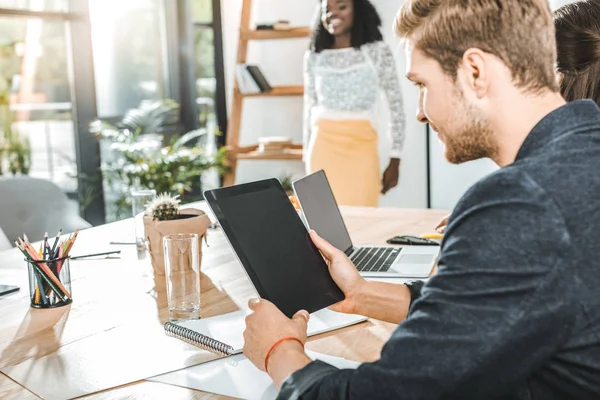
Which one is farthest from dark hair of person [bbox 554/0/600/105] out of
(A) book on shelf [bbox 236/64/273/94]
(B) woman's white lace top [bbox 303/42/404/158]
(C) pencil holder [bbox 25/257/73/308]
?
(A) book on shelf [bbox 236/64/273/94]

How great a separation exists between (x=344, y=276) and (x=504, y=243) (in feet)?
1.85

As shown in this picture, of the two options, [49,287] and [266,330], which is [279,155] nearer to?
[49,287]

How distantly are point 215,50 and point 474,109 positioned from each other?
4566 mm

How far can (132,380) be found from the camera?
1.08m

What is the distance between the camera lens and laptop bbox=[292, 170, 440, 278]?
1.71 meters

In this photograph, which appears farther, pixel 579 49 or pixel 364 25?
pixel 364 25

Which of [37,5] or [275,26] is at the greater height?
[37,5]

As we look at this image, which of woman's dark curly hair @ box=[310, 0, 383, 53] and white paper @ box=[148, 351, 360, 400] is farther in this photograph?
woman's dark curly hair @ box=[310, 0, 383, 53]

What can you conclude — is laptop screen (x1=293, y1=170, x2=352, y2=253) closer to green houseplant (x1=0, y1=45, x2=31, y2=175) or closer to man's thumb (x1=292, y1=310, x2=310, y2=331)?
man's thumb (x1=292, y1=310, x2=310, y2=331)

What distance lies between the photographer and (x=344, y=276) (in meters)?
1.31

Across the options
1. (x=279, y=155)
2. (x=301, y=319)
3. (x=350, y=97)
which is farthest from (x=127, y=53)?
(x=301, y=319)

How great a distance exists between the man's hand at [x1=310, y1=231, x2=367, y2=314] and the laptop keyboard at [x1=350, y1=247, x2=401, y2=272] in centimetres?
39

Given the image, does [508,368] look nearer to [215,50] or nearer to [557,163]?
[557,163]

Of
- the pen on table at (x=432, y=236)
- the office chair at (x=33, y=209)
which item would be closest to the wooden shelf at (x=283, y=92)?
the office chair at (x=33, y=209)
